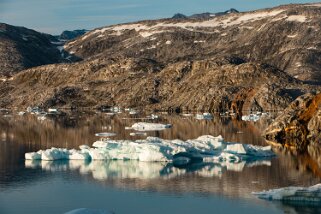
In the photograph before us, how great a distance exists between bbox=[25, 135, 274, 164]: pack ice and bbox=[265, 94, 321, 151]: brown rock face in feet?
39.2

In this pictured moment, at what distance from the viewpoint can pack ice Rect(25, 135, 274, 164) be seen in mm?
56688

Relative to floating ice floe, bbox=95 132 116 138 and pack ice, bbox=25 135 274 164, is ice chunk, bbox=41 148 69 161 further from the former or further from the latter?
floating ice floe, bbox=95 132 116 138

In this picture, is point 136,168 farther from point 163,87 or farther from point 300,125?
point 163,87

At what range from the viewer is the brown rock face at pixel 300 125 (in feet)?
237

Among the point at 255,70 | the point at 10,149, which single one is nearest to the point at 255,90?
the point at 255,70

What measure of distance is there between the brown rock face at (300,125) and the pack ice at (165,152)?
12.0 meters

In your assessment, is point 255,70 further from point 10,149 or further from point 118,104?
point 10,149

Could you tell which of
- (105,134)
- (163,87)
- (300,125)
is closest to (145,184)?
(300,125)

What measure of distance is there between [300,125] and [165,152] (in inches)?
939

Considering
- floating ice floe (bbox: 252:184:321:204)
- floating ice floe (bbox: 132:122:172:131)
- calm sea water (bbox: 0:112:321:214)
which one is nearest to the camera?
floating ice floe (bbox: 252:184:321:204)

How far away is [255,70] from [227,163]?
99.6 m

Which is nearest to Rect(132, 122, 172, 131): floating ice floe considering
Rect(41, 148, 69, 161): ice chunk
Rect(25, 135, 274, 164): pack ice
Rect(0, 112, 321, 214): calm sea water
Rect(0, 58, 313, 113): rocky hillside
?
Rect(0, 112, 321, 214): calm sea water

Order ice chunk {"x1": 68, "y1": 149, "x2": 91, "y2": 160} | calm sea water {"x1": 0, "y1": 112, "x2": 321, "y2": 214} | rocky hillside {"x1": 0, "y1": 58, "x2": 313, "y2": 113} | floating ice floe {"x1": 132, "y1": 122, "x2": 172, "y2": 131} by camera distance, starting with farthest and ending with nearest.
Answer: rocky hillside {"x1": 0, "y1": 58, "x2": 313, "y2": 113} < floating ice floe {"x1": 132, "y1": 122, "x2": 172, "y2": 131} < ice chunk {"x1": 68, "y1": 149, "x2": 91, "y2": 160} < calm sea water {"x1": 0, "y1": 112, "x2": 321, "y2": 214}

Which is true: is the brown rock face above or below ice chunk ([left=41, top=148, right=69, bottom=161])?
above
